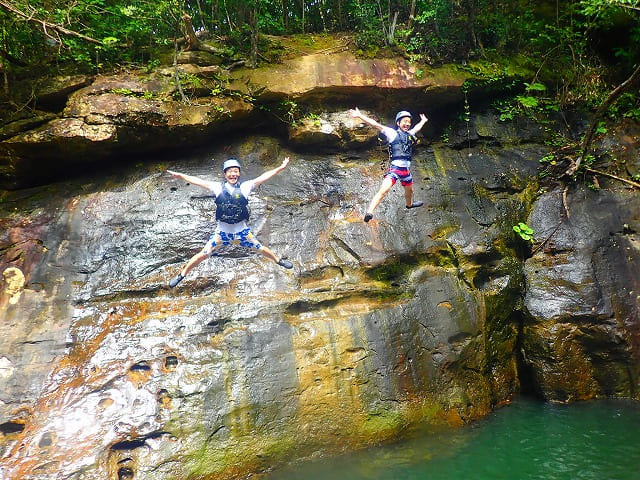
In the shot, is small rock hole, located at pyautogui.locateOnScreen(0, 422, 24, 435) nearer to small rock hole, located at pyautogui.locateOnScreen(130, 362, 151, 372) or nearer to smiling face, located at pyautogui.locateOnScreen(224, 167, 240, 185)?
small rock hole, located at pyautogui.locateOnScreen(130, 362, 151, 372)

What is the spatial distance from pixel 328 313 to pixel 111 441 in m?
3.61

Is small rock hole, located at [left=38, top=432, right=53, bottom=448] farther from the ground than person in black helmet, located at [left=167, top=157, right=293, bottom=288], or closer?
closer

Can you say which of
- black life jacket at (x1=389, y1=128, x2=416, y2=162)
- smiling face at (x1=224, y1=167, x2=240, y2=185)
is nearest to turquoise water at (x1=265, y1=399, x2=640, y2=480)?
smiling face at (x1=224, y1=167, x2=240, y2=185)

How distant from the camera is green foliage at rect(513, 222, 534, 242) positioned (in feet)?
25.7

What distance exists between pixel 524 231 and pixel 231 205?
5.86 meters


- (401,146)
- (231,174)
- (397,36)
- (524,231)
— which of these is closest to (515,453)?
(524,231)

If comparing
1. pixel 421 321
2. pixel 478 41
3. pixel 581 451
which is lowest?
pixel 581 451

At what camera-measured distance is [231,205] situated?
5.73 meters

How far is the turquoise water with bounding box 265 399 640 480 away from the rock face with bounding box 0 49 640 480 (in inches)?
11.5

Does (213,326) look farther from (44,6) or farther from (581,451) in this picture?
(44,6)

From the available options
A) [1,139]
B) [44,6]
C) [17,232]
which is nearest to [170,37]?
[44,6]

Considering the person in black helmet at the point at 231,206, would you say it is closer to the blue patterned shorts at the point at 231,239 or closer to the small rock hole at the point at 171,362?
the blue patterned shorts at the point at 231,239

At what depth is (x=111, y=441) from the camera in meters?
5.34

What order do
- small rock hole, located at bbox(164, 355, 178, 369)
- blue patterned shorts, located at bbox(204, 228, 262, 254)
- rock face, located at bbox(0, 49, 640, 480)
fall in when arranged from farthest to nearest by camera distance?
small rock hole, located at bbox(164, 355, 178, 369)
blue patterned shorts, located at bbox(204, 228, 262, 254)
rock face, located at bbox(0, 49, 640, 480)
